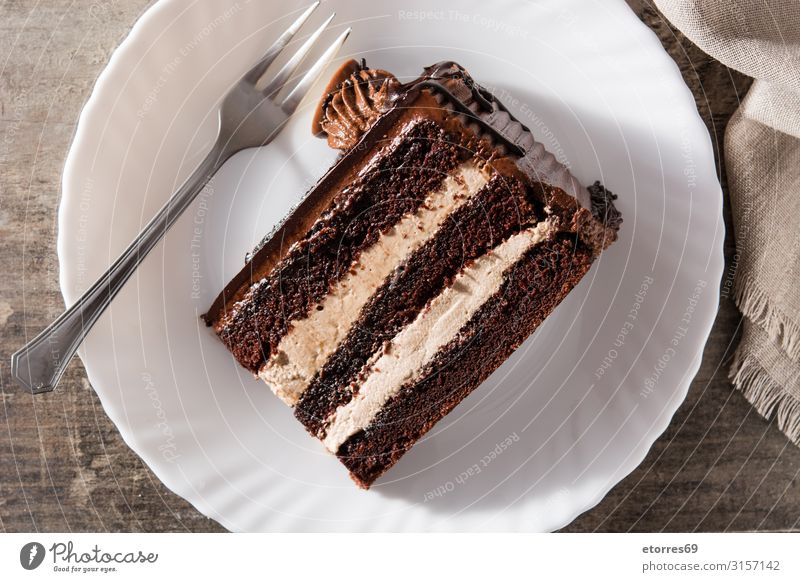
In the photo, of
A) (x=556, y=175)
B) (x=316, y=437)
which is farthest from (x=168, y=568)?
(x=556, y=175)

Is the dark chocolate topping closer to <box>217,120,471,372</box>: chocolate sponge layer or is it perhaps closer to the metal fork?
<box>217,120,471,372</box>: chocolate sponge layer

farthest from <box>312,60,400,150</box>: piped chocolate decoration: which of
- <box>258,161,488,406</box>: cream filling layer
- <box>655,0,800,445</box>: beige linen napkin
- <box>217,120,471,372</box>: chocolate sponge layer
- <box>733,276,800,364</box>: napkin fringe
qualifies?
<box>733,276,800,364</box>: napkin fringe

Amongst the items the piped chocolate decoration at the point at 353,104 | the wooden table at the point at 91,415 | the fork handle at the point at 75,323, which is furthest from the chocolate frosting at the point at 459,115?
the wooden table at the point at 91,415

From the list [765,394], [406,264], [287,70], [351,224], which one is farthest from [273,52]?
[765,394]

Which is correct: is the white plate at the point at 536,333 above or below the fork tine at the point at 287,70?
below

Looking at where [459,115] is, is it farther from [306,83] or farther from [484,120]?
[306,83]

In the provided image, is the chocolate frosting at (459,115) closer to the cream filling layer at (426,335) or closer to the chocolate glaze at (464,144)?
the chocolate glaze at (464,144)
